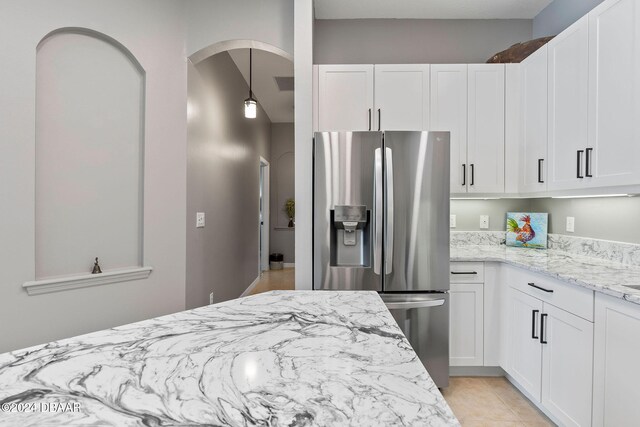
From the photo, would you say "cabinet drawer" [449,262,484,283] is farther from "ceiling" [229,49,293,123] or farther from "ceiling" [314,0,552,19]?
"ceiling" [229,49,293,123]

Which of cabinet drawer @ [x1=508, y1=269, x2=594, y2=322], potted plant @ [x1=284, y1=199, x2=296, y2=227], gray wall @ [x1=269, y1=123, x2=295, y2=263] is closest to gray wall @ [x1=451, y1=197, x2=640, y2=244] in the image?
cabinet drawer @ [x1=508, y1=269, x2=594, y2=322]

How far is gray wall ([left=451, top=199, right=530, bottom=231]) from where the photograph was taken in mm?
3041

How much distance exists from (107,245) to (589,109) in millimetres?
3045

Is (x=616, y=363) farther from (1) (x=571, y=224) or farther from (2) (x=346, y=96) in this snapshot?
(2) (x=346, y=96)

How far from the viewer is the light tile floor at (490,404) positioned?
2.02 meters

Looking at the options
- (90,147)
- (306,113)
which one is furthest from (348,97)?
(90,147)

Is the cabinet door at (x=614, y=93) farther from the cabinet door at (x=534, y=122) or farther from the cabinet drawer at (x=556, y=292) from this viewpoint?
the cabinet drawer at (x=556, y=292)

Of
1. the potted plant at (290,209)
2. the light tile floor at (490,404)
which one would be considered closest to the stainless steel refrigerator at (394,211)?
the light tile floor at (490,404)

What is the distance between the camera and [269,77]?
15.3 ft

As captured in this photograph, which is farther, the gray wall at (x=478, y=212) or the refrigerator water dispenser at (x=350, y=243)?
the gray wall at (x=478, y=212)

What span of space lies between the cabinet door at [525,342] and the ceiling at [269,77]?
3.40 metres

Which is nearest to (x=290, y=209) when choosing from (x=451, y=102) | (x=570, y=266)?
(x=451, y=102)

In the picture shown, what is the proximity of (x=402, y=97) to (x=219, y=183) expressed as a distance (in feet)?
6.52

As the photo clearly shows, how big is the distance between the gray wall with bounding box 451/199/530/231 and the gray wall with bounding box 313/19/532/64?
127 cm
